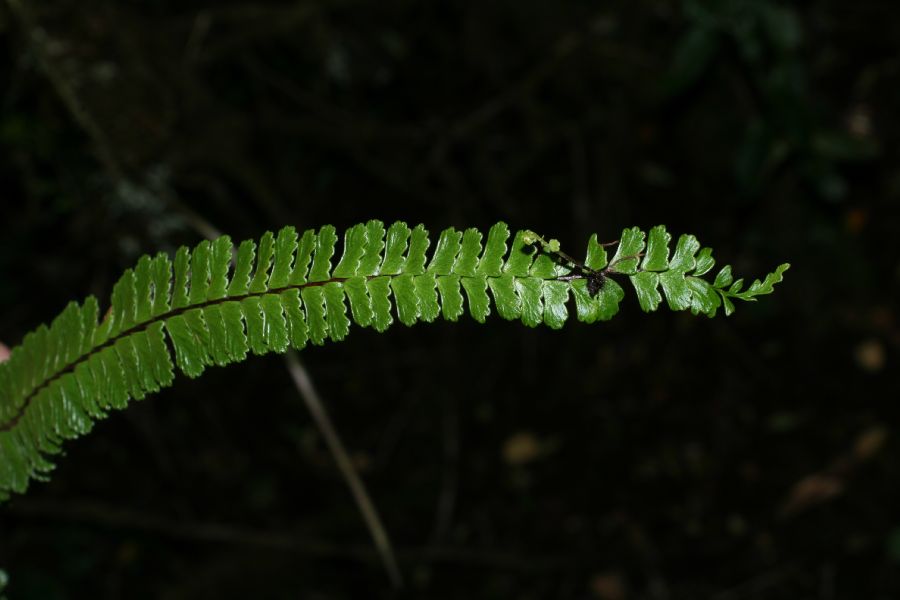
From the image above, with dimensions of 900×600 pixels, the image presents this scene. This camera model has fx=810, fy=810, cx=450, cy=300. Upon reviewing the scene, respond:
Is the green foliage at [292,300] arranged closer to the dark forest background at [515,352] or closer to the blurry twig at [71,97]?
the blurry twig at [71,97]

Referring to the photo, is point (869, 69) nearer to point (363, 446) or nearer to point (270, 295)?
point (363, 446)

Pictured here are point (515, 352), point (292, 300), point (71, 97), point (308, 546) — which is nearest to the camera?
point (292, 300)

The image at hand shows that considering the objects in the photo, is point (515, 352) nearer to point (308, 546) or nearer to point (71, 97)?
point (308, 546)

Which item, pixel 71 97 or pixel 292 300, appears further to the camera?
pixel 71 97

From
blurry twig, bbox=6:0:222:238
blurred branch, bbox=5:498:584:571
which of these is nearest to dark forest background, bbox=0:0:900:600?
blurred branch, bbox=5:498:584:571

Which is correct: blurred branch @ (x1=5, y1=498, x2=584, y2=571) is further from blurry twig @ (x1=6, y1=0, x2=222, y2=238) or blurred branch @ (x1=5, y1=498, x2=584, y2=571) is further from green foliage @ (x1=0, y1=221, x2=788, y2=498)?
green foliage @ (x1=0, y1=221, x2=788, y2=498)

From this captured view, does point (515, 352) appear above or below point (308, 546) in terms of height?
above

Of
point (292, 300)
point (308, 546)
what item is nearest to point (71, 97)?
point (292, 300)
